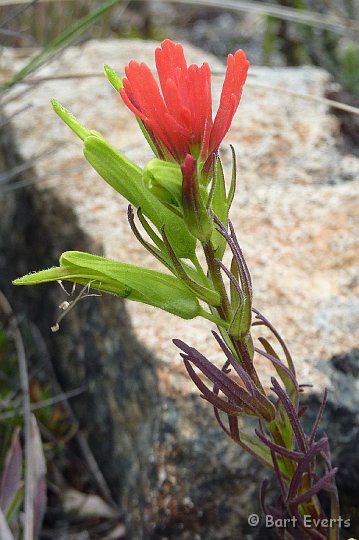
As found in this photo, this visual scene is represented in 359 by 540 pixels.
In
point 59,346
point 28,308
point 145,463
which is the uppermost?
point 28,308

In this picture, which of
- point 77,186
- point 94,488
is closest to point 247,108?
point 77,186

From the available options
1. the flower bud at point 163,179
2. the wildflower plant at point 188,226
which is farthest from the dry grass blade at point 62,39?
the flower bud at point 163,179

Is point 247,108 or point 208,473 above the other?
point 247,108

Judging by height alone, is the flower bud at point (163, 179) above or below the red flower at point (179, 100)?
below

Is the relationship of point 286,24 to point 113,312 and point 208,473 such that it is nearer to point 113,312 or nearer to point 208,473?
point 113,312

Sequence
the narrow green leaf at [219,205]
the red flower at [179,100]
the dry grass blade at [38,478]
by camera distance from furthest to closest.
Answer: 1. the dry grass blade at [38,478]
2. the narrow green leaf at [219,205]
3. the red flower at [179,100]

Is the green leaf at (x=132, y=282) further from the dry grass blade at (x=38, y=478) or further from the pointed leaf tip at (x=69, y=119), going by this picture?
the dry grass blade at (x=38, y=478)

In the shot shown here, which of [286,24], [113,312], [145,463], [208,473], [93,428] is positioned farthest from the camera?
[286,24]

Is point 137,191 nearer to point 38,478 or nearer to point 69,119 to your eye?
point 69,119
